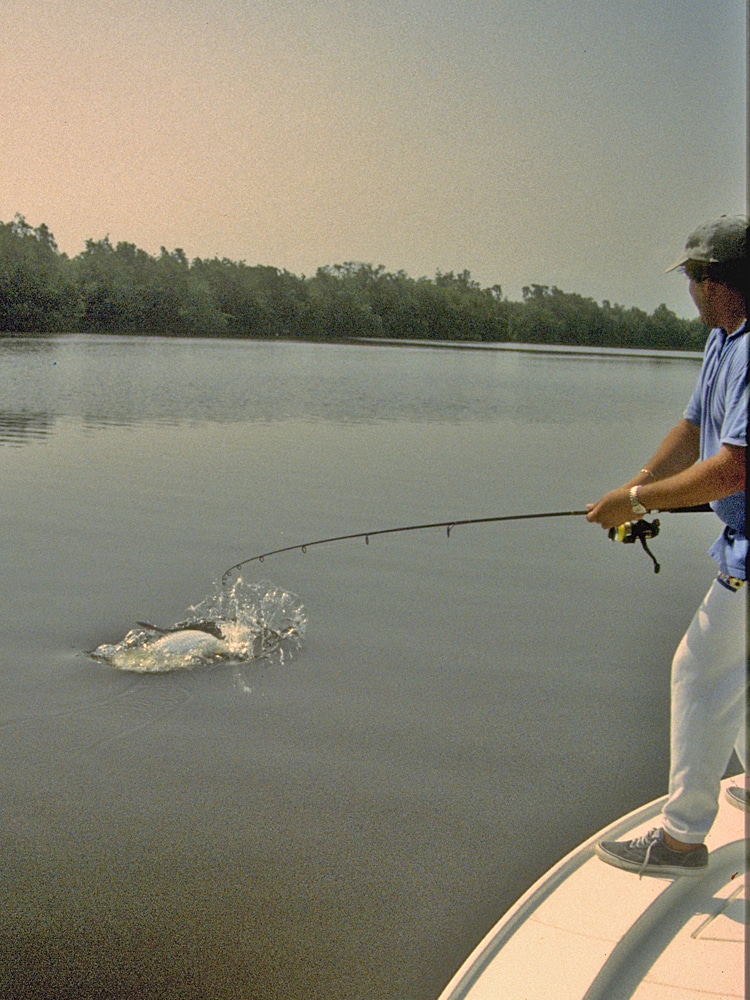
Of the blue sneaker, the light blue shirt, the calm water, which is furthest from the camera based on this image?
the calm water

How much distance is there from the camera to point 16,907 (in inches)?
126

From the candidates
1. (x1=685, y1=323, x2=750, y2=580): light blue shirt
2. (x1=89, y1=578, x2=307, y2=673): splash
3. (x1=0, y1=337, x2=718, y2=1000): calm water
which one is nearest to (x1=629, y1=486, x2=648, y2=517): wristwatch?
(x1=685, y1=323, x2=750, y2=580): light blue shirt

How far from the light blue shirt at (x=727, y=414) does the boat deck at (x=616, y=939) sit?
995 mm

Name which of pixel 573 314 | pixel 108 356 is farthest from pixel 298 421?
pixel 573 314

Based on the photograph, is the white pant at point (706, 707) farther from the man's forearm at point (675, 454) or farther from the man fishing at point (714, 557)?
the man's forearm at point (675, 454)

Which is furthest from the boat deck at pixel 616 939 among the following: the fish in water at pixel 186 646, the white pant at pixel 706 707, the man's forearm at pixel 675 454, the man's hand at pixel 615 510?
the fish in water at pixel 186 646

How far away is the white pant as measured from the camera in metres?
2.78

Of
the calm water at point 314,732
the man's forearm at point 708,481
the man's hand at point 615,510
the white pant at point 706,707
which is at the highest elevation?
the man's forearm at point 708,481

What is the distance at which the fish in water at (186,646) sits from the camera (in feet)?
18.6

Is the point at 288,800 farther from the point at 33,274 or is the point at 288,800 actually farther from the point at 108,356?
the point at 33,274

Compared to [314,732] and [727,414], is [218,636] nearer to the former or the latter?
[314,732]

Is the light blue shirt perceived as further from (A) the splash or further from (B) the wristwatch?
(A) the splash

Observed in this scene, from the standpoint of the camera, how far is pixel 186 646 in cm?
586

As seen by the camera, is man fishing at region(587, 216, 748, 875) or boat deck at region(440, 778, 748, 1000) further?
man fishing at region(587, 216, 748, 875)
